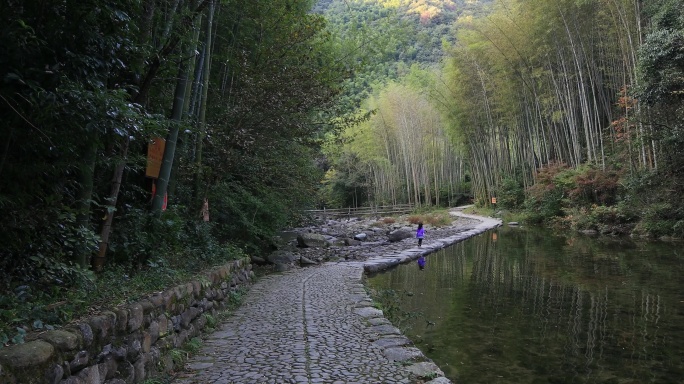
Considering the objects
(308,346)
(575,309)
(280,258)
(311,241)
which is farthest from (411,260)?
(308,346)

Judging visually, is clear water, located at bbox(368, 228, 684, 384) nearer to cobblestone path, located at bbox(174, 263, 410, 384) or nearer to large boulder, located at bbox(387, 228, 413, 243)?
cobblestone path, located at bbox(174, 263, 410, 384)

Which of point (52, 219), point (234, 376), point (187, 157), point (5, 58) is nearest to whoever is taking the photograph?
point (5, 58)

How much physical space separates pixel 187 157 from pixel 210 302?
2044 millimetres

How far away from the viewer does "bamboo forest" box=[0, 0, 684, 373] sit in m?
2.14

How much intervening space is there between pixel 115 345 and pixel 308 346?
1.51 metres

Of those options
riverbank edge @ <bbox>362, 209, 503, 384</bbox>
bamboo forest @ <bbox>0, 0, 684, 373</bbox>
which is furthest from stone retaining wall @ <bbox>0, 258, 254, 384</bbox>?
riverbank edge @ <bbox>362, 209, 503, 384</bbox>

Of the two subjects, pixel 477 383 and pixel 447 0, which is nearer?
pixel 477 383

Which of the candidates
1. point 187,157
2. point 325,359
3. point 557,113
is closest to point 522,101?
point 557,113

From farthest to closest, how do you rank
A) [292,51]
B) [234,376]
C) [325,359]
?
[292,51], [325,359], [234,376]

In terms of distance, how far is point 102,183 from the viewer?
341cm

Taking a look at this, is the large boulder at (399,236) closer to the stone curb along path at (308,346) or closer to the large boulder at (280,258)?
the large boulder at (280,258)

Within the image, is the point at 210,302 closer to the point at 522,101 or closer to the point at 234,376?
the point at 234,376

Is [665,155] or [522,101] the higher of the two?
[522,101]

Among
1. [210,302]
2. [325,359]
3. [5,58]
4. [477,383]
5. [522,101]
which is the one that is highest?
[522,101]
